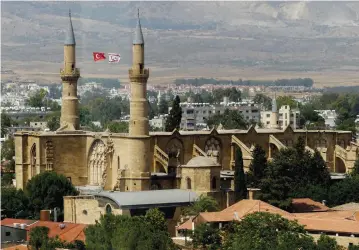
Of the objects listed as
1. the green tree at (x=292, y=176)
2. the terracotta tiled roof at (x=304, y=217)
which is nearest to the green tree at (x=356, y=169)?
the green tree at (x=292, y=176)

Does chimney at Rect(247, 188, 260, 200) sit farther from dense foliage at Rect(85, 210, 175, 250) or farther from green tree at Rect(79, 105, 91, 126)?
green tree at Rect(79, 105, 91, 126)

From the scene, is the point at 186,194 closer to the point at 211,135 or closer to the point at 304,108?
the point at 211,135

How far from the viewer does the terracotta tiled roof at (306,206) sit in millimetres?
54562

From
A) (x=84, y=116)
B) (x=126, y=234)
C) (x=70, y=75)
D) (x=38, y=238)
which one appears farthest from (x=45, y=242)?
(x=84, y=116)

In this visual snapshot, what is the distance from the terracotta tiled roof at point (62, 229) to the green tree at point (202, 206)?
4104 mm

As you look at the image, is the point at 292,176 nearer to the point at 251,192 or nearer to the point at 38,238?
the point at 251,192

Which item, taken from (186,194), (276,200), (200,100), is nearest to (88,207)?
(186,194)

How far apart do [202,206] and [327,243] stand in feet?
32.1

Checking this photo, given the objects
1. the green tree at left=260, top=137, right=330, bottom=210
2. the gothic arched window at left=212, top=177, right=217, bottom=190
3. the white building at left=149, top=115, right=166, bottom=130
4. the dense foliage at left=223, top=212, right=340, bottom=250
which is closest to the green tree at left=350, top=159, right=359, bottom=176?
the green tree at left=260, top=137, right=330, bottom=210

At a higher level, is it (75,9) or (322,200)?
(75,9)

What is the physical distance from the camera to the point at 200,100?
149 metres

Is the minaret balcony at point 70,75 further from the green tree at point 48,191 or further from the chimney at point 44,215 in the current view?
the chimney at point 44,215

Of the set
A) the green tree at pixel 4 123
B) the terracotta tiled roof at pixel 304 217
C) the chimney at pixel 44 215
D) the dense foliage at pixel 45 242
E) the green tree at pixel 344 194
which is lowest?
the dense foliage at pixel 45 242

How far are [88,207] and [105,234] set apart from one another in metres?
9.05
